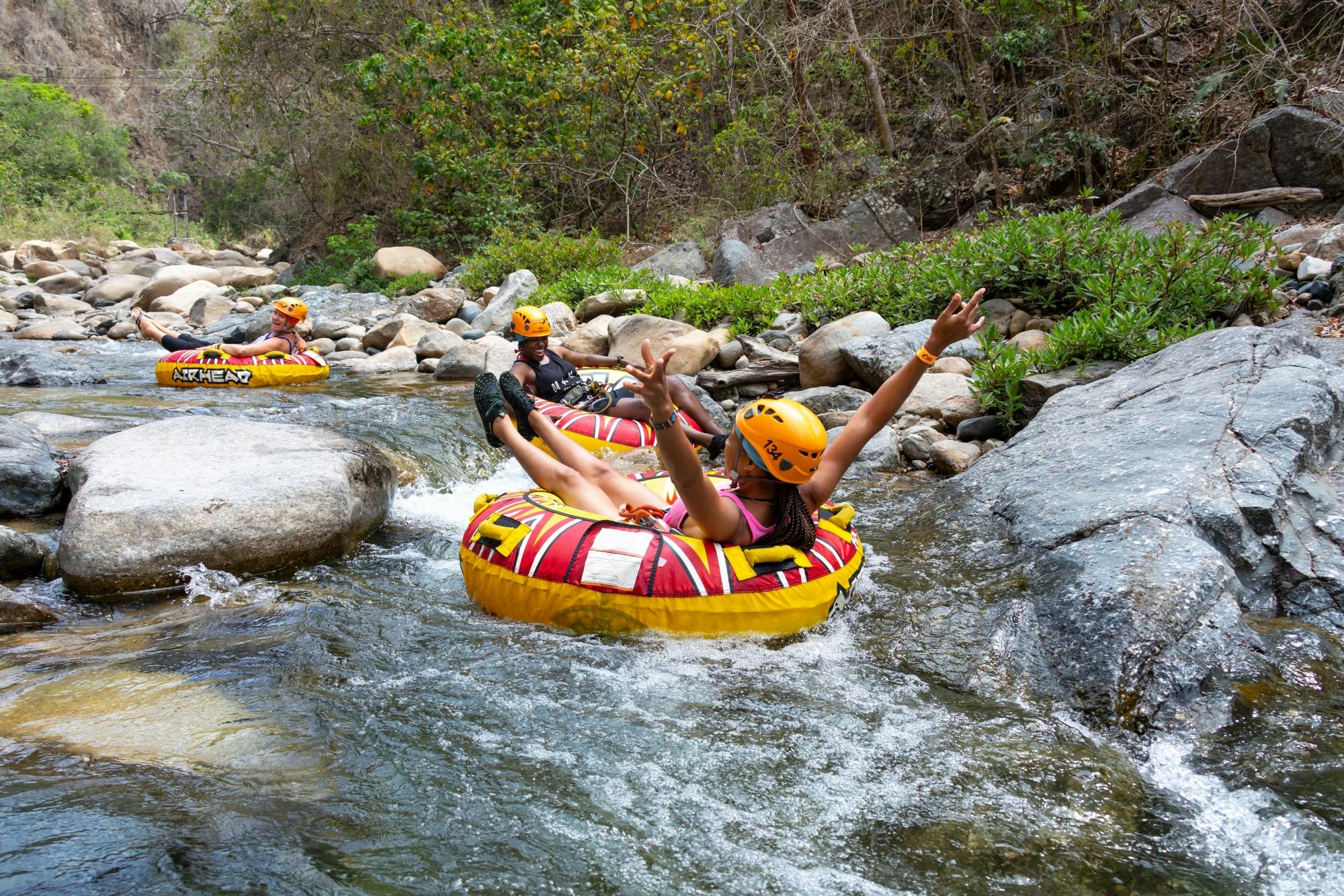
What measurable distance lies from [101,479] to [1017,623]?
4870 millimetres

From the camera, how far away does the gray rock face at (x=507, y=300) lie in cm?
1381

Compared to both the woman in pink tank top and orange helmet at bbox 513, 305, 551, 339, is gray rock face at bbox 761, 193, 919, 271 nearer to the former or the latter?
orange helmet at bbox 513, 305, 551, 339

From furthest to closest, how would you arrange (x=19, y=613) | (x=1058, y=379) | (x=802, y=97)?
(x=802, y=97), (x=1058, y=379), (x=19, y=613)

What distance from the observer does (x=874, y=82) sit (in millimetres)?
14695

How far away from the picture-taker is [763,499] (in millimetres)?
4480

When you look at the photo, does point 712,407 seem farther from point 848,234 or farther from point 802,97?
point 802,97

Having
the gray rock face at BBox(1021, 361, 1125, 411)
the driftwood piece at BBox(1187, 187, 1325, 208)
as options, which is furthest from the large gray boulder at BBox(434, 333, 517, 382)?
the driftwood piece at BBox(1187, 187, 1325, 208)

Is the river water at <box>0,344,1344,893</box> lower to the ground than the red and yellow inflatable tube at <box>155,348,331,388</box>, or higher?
higher

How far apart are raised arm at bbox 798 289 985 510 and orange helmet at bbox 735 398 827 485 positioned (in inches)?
11.6

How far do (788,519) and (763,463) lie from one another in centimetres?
34

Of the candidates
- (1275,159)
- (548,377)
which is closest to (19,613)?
(548,377)

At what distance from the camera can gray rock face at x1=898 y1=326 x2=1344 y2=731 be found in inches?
148

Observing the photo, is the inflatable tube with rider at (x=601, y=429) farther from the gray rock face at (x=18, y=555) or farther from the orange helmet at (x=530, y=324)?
the gray rock face at (x=18, y=555)

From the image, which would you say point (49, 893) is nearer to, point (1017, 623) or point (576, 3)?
point (1017, 623)
